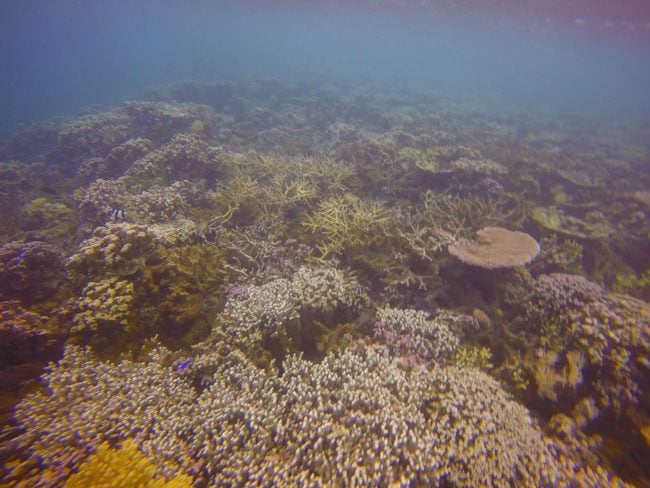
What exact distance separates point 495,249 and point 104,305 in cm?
619

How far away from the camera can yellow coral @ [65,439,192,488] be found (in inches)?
97.2

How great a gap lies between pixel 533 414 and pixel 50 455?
5.12 m

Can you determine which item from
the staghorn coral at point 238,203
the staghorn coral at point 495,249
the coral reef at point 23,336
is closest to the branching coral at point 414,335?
the staghorn coral at point 495,249

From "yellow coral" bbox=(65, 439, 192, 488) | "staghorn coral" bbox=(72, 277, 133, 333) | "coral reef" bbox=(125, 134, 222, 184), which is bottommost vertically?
"coral reef" bbox=(125, 134, 222, 184)

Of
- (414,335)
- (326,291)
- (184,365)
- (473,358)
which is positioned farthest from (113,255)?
(473,358)

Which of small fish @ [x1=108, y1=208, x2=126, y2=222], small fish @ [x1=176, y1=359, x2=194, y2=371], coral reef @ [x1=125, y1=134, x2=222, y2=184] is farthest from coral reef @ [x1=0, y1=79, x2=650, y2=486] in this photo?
coral reef @ [x1=125, y1=134, x2=222, y2=184]

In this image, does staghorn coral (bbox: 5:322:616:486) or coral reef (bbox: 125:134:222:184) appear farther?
coral reef (bbox: 125:134:222:184)

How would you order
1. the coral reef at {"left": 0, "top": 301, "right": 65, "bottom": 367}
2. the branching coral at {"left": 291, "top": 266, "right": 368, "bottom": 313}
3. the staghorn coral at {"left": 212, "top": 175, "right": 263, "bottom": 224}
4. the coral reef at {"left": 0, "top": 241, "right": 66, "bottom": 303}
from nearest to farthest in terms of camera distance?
1. the coral reef at {"left": 0, "top": 301, "right": 65, "bottom": 367}
2. the branching coral at {"left": 291, "top": 266, "right": 368, "bottom": 313}
3. the coral reef at {"left": 0, "top": 241, "right": 66, "bottom": 303}
4. the staghorn coral at {"left": 212, "top": 175, "right": 263, "bottom": 224}

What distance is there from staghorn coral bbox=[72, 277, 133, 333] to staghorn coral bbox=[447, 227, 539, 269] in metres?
5.12

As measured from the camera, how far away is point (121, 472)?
2537 millimetres

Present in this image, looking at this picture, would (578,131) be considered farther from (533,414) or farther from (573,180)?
(533,414)

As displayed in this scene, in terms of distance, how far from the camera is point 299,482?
2570 millimetres

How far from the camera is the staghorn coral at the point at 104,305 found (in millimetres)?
3990

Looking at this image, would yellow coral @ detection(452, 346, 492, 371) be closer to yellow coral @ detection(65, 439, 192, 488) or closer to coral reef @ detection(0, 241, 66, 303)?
yellow coral @ detection(65, 439, 192, 488)
